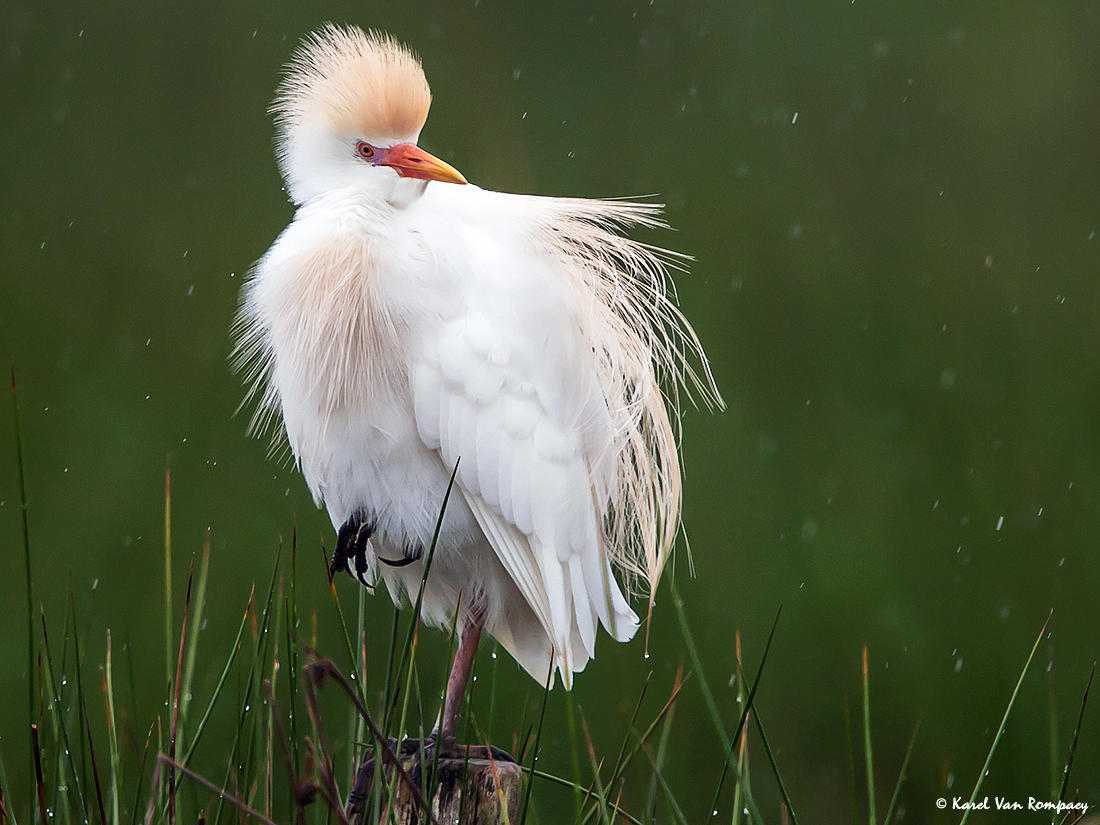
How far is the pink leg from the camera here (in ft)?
4.46

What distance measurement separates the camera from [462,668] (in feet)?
4.68

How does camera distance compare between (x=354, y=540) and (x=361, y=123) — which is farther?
(x=354, y=540)

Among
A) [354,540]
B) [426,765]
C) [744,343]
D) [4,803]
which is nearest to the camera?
[4,803]

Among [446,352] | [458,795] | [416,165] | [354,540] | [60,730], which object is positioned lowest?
[458,795]

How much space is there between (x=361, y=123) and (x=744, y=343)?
7.33 feet

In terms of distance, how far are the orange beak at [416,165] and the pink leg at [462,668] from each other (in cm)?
61

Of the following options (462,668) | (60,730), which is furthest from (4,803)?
(462,668)

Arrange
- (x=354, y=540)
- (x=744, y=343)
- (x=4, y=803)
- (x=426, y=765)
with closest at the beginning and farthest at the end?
1. (x=4, y=803)
2. (x=426, y=765)
3. (x=354, y=540)
4. (x=744, y=343)

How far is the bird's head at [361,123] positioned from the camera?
48.1 inches

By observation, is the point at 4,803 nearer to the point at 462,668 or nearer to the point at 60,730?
the point at 60,730

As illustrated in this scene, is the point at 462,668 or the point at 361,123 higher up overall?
the point at 361,123

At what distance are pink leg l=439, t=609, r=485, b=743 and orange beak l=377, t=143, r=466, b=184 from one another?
2.02 feet

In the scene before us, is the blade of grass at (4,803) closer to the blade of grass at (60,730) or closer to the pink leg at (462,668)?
the blade of grass at (60,730)

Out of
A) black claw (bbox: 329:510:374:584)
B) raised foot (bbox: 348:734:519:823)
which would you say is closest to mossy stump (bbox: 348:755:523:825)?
raised foot (bbox: 348:734:519:823)
